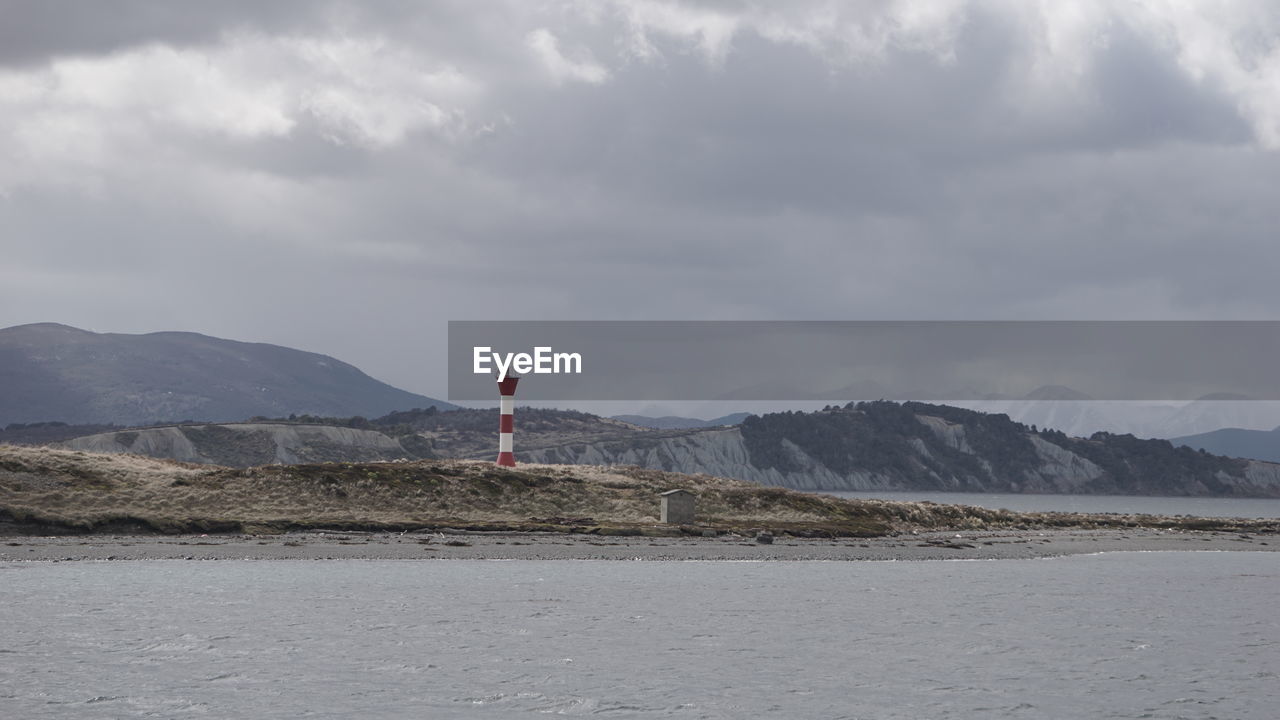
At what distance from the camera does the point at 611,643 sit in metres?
33.2

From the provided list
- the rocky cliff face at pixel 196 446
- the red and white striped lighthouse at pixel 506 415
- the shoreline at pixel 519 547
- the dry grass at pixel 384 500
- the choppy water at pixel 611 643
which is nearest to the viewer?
the choppy water at pixel 611 643

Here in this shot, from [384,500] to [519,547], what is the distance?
622 inches

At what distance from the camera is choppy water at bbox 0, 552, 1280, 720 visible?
25.4m

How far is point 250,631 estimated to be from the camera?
33.5 meters

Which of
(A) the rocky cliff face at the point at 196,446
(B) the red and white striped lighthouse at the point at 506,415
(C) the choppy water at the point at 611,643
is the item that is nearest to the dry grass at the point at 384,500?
(B) the red and white striped lighthouse at the point at 506,415

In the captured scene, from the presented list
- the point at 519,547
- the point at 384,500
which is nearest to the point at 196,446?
the point at 384,500

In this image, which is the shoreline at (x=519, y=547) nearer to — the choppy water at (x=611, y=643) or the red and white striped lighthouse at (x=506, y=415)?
the choppy water at (x=611, y=643)

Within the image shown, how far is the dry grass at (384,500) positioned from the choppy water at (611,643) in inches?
532

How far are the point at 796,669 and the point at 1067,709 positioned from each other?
6.62 meters

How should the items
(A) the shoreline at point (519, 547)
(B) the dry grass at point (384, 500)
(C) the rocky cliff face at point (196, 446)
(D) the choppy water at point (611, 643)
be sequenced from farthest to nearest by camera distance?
(C) the rocky cliff face at point (196, 446), (B) the dry grass at point (384, 500), (A) the shoreline at point (519, 547), (D) the choppy water at point (611, 643)

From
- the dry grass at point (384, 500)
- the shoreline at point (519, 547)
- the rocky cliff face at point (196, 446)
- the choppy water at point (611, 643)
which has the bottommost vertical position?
the choppy water at point (611, 643)

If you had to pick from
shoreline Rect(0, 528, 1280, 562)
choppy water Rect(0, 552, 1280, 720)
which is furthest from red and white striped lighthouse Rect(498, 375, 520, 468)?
choppy water Rect(0, 552, 1280, 720)

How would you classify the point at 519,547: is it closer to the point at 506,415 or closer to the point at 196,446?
the point at 506,415

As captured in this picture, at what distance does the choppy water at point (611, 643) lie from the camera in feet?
83.4
